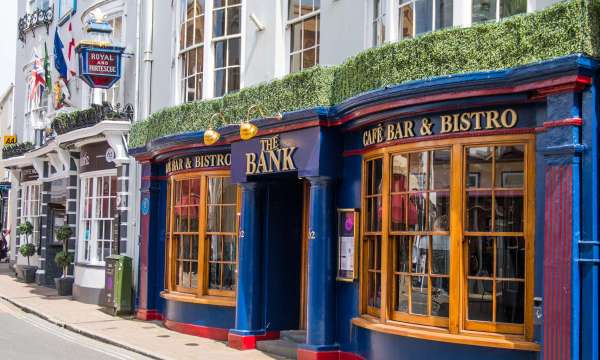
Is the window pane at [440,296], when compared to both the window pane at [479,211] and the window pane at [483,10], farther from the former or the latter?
the window pane at [483,10]

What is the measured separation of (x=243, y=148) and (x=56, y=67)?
40.5 ft

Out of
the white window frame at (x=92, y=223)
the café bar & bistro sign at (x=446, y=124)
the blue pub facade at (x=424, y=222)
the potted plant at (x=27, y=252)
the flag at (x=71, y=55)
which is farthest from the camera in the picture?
the potted plant at (x=27, y=252)

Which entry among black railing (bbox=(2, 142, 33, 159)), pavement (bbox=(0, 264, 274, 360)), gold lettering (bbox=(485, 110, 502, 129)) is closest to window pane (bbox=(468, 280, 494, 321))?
gold lettering (bbox=(485, 110, 502, 129))

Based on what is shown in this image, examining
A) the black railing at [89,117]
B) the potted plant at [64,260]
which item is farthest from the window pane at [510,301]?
the potted plant at [64,260]

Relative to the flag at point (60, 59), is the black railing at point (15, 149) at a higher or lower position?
lower

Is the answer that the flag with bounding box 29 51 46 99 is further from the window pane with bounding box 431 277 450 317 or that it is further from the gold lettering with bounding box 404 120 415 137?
the window pane with bounding box 431 277 450 317

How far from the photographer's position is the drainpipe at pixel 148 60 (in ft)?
60.3

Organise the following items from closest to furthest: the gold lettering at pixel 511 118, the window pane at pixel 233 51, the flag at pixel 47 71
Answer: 1. the gold lettering at pixel 511 118
2. the window pane at pixel 233 51
3. the flag at pixel 47 71

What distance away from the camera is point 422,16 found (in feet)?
35.0

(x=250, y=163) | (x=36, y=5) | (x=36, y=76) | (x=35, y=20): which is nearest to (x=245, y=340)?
(x=250, y=163)

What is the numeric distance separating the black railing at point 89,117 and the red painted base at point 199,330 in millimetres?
5612

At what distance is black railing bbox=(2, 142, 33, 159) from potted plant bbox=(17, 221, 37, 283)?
2.55 metres

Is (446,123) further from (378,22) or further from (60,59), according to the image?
(60,59)

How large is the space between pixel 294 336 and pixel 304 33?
505 cm
